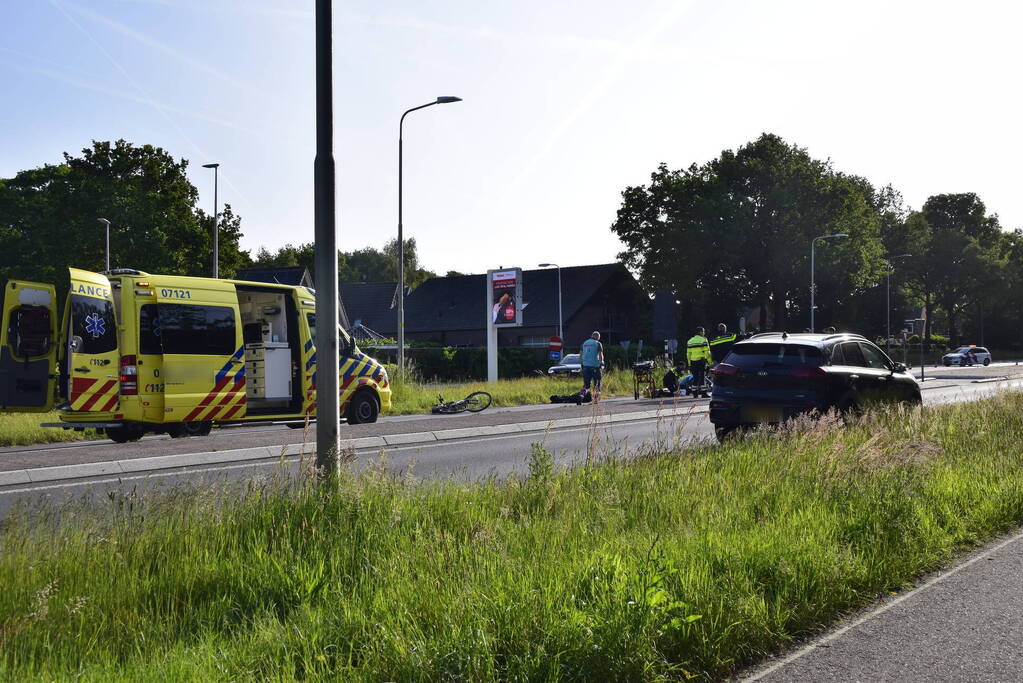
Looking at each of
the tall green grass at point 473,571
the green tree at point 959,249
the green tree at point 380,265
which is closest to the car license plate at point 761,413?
the tall green grass at point 473,571

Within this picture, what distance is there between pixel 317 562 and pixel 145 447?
29.6 feet

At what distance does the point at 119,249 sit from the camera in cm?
4781

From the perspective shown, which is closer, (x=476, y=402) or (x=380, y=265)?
(x=476, y=402)

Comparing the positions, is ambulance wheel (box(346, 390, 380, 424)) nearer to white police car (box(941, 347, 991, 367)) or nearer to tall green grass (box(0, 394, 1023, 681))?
tall green grass (box(0, 394, 1023, 681))

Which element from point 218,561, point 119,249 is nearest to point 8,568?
point 218,561

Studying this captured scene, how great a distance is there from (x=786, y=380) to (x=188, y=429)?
869cm

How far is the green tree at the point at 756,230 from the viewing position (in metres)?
60.4

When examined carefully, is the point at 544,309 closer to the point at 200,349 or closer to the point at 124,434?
the point at 200,349

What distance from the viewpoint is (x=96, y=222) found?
48.2 m

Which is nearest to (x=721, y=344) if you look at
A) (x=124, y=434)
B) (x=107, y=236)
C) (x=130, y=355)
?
(x=124, y=434)

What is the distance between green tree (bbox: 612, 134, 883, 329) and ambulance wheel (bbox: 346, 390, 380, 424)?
46291 millimetres

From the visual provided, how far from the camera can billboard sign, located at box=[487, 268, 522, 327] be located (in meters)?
37.1

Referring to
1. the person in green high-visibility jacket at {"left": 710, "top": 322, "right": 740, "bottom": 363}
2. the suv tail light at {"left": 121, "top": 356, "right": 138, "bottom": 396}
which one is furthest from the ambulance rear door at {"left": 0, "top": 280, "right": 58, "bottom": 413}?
the person in green high-visibility jacket at {"left": 710, "top": 322, "right": 740, "bottom": 363}

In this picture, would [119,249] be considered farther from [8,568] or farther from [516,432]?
[8,568]
